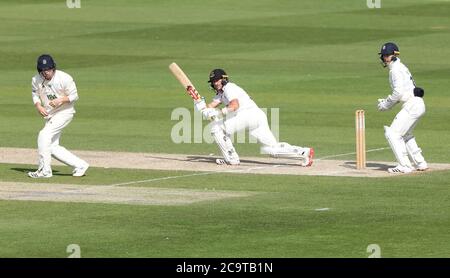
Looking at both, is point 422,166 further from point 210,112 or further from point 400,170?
point 210,112

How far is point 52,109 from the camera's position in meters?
22.3

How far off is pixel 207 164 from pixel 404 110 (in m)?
3.28

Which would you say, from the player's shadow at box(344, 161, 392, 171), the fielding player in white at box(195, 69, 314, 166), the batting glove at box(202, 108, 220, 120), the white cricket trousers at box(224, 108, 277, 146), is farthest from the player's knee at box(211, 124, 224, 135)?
the player's shadow at box(344, 161, 392, 171)

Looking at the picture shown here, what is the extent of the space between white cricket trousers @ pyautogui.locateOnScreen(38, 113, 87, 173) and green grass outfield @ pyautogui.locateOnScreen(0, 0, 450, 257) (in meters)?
0.29

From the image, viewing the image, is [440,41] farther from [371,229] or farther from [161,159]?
[371,229]

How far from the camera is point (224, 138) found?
23.5 m

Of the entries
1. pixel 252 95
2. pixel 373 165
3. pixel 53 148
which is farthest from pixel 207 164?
pixel 252 95

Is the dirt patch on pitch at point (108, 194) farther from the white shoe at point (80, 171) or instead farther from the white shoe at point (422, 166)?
the white shoe at point (422, 166)

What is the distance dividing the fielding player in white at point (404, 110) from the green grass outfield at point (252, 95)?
504 mm

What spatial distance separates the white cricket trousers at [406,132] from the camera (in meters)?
22.2

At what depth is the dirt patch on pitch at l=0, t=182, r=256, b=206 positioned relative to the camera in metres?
A: 19.7

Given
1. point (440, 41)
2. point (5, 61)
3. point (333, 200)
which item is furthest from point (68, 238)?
point (440, 41)

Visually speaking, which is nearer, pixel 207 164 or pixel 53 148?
pixel 53 148

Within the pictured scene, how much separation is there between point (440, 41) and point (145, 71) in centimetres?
1017
